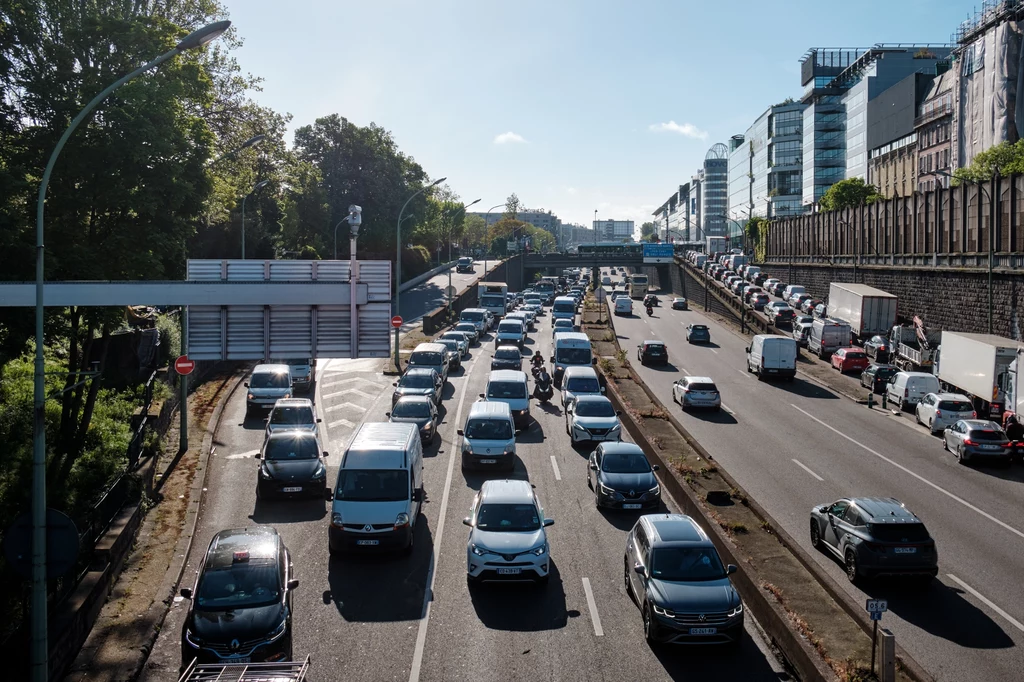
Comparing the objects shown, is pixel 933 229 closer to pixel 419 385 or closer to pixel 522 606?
pixel 419 385

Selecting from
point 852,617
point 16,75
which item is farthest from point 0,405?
point 852,617

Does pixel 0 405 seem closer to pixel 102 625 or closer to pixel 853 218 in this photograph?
pixel 102 625

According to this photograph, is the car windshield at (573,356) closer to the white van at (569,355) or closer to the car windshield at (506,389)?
the white van at (569,355)

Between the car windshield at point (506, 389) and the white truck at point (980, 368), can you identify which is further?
the car windshield at point (506, 389)

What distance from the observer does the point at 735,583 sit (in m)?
16.0

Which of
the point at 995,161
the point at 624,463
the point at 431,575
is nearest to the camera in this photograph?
the point at 431,575

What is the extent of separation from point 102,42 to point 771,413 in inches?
1114

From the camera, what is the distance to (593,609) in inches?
589

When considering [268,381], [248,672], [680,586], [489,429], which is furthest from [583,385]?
[248,672]

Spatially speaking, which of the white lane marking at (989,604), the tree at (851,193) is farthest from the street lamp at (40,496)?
the tree at (851,193)

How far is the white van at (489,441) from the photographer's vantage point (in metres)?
24.4

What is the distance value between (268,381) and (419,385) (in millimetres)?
5888

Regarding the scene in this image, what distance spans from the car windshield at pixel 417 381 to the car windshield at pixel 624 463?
42.3 ft

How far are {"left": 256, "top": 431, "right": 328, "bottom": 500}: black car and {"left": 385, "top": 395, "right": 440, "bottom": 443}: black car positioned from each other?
5.52 meters
